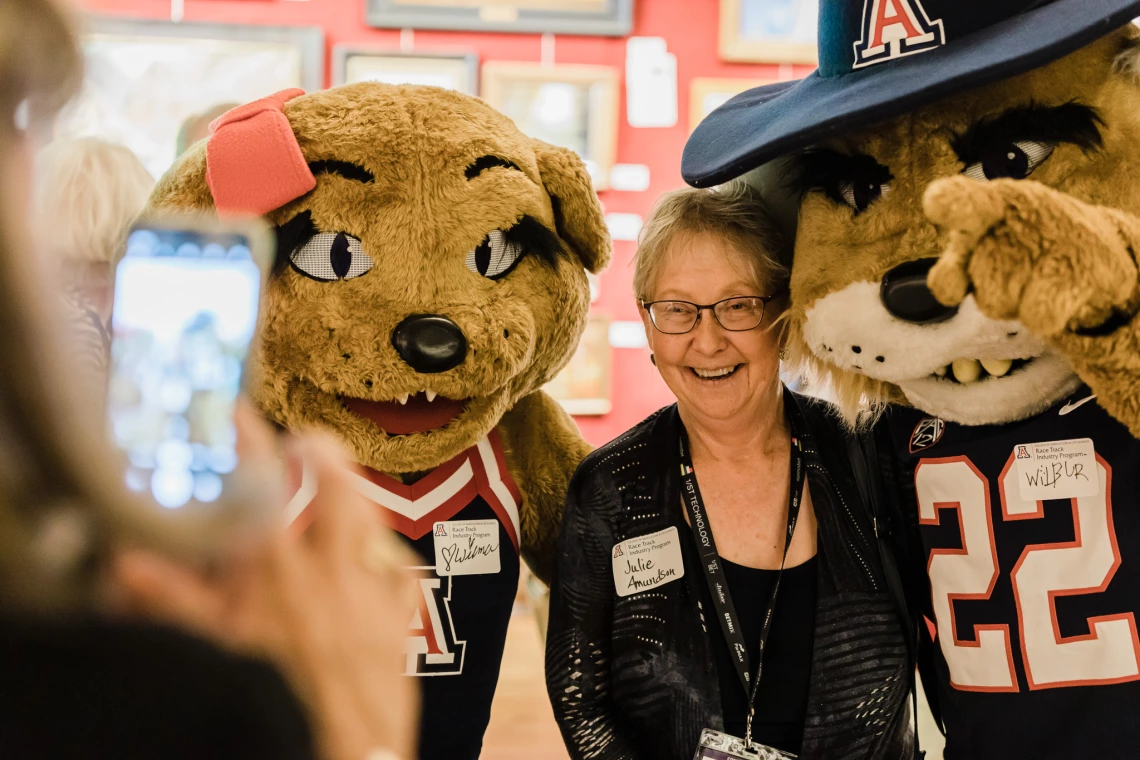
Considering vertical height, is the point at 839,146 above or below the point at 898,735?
above

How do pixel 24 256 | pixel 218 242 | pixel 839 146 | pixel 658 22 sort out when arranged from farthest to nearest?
pixel 658 22 < pixel 839 146 < pixel 218 242 < pixel 24 256

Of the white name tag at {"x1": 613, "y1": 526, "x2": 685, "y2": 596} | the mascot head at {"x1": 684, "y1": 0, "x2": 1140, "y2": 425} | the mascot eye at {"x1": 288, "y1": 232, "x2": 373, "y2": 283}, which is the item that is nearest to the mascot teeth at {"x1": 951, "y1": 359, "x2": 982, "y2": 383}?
the mascot head at {"x1": 684, "y1": 0, "x2": 1140, "y2": 425}

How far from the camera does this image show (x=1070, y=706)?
108cm

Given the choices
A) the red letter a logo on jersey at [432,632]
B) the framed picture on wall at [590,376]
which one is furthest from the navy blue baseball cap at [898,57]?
the framed picture on wall at [590,376]

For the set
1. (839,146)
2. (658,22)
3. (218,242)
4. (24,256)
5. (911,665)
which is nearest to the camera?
(24,256)

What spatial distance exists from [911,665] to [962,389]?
1.45 ft

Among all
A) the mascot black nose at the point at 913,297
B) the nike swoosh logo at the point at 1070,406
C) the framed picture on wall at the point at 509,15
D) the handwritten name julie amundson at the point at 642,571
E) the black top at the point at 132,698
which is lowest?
the handwritten name julie amundson at the point at 642,571

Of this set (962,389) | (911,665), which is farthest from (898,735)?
(962,389)

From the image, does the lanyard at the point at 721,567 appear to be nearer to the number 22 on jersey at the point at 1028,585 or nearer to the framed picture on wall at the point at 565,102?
the number 22 on jersey at the point at 1028,585

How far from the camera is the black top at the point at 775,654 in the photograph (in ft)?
4.36

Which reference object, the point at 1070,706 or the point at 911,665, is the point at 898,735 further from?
the point at 1070,706

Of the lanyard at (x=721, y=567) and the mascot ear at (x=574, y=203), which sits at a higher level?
the mascot ear at (x=574, y=203)

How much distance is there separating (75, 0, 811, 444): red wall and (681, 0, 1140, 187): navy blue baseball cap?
1.95 meters

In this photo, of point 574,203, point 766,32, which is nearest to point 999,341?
point 574,203
